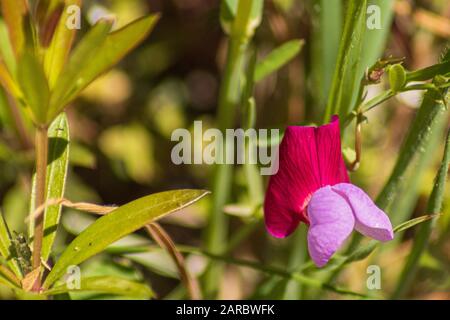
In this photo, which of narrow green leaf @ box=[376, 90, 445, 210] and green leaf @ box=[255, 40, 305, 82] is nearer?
narrow green leaf @ box=[376, 90, 445, 210]

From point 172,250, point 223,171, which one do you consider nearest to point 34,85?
point 172,250

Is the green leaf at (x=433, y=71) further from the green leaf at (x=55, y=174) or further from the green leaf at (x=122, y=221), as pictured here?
the green leaf at (x=55, y=174)

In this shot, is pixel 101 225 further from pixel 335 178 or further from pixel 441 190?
pixel 441 190

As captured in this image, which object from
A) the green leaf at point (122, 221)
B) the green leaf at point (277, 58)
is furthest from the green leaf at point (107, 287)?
the green leaf at point (277, 58)

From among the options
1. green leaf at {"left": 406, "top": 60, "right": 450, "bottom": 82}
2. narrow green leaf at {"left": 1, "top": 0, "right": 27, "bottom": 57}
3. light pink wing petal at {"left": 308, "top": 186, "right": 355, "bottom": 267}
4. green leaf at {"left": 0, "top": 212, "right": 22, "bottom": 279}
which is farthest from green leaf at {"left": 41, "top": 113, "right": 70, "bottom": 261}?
green leaf at {"left": 406, "top": 60, "right": 450, "bottom": 82}

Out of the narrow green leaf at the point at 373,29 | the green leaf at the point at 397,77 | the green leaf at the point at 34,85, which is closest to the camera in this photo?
the green leaf at the point at 34,85

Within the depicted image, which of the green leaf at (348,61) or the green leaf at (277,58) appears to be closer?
the green leaf at (348,61)

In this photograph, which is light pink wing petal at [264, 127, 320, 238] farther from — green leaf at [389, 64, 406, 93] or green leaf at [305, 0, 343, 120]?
green leaf at [305, 0, 343, 120]

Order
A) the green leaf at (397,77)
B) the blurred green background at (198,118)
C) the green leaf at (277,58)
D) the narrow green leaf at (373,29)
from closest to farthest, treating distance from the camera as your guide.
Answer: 1. the green leaf at (397,77)
2. the narrow green leaf at (373,29)
3. the green leaf at (277,58)
4. the blurred green background at (198,118)
